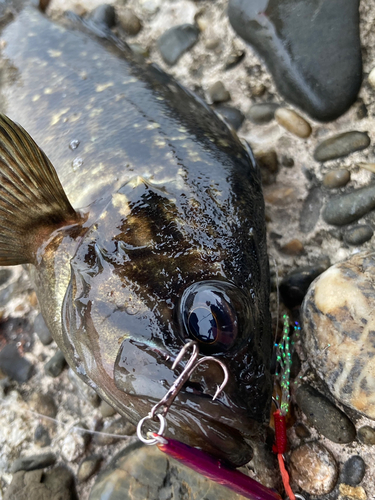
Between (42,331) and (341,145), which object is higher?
(341,145)

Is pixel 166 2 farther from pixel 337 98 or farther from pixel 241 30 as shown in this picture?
pixel 337 98

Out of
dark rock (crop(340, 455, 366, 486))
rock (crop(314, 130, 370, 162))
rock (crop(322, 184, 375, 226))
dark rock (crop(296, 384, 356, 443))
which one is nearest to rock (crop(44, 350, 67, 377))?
dark rock (crop(296, 384, 356, 443))

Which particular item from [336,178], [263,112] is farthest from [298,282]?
[263,112]

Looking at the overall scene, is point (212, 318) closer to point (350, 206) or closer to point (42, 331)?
point (350, 206)

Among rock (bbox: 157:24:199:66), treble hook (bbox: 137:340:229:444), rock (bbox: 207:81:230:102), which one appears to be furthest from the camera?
rock (bbox: 157:24:199:66)

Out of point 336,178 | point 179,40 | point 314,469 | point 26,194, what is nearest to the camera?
point 26,194

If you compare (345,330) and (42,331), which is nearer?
(345,330)

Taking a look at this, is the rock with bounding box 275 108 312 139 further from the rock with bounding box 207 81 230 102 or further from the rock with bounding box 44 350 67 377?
the rock with bounding box 44 350 67 377
